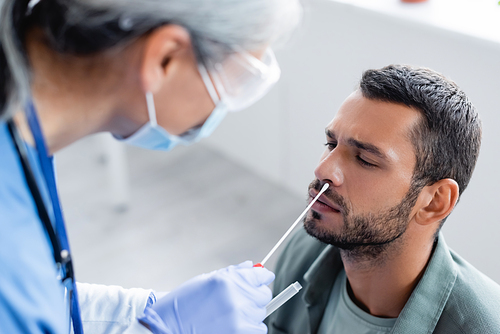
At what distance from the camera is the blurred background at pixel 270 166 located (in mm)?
2029

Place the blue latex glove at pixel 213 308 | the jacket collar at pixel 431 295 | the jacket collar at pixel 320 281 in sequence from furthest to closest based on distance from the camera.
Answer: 1. the jacket collar at pixel 320 281
2. the jacket collar at pixel 431 295
3. the blue latex glove at pixel 213 308

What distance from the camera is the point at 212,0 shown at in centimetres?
88

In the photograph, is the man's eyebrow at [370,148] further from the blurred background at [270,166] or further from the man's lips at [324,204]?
the blurred background at [270,166]

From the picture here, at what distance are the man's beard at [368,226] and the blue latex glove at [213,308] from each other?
0.24m

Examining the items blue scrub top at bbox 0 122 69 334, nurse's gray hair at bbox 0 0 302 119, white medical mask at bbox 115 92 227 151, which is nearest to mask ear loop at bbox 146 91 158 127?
white medical mask at bbox 115 92 227 151

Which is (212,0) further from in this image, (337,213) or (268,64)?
(337,213)

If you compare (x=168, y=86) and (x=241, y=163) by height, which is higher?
(x=168, y=86)

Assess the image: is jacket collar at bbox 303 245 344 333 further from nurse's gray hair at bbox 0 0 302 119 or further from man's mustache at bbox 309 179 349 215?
nurse's gray hair at bbox 0 0 302 119

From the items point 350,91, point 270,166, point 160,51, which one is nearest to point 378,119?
point 160,51

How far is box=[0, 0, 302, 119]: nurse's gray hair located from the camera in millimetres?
860

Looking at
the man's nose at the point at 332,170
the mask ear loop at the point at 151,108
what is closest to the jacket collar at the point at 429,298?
the man's nose at the point at 332,170

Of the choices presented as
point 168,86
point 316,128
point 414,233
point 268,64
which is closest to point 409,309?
point 414,233

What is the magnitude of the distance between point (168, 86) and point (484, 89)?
1376 millimetres

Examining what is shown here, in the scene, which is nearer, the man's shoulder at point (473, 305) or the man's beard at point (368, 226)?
the man's shoulder at point (473, 305)
